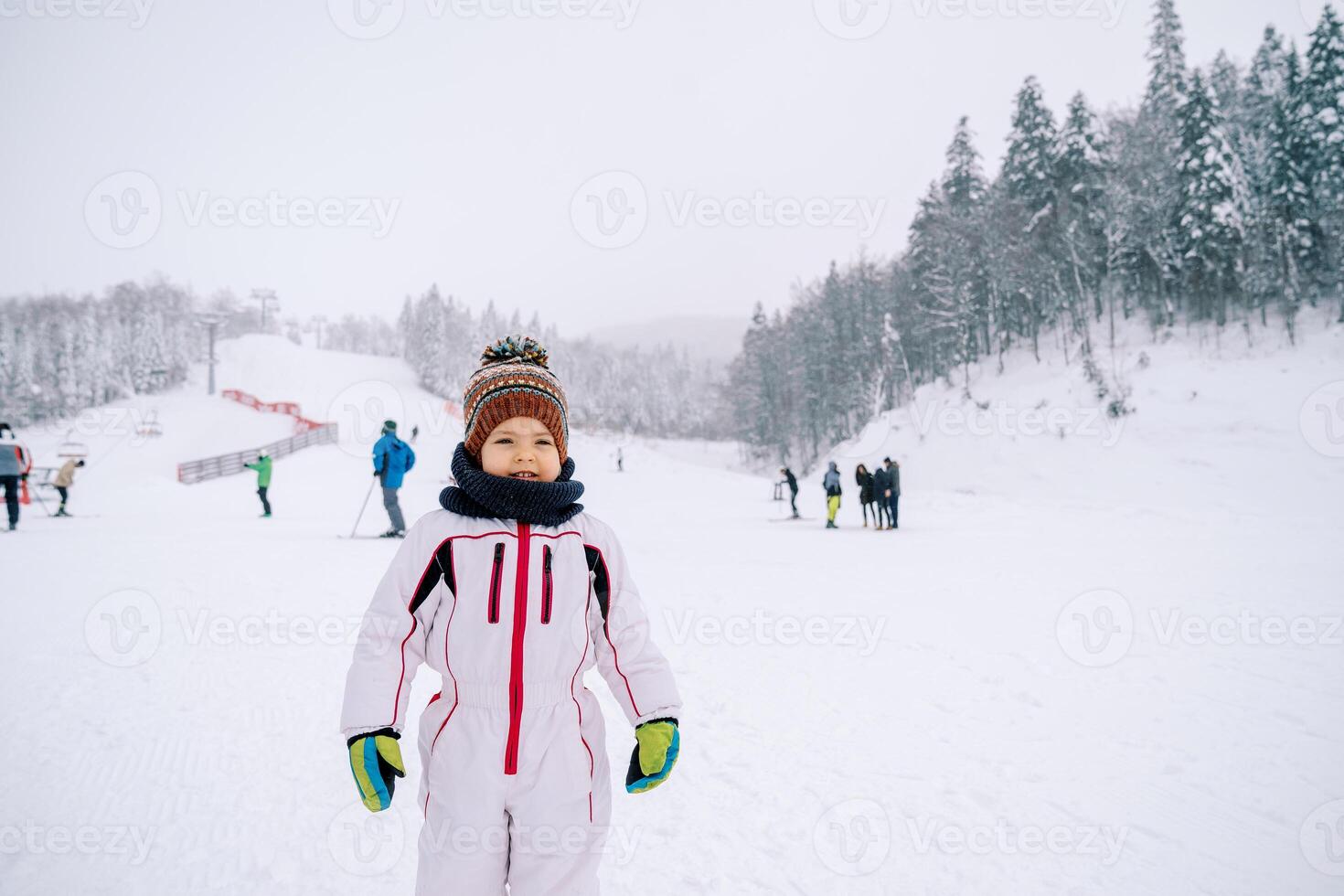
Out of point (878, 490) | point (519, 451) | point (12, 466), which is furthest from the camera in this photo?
point (878, 490)

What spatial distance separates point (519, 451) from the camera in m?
2.04

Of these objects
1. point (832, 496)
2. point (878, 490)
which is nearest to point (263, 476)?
point (832, 496)

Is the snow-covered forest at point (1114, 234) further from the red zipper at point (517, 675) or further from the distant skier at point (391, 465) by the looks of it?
the red zipper at point (517, 675)

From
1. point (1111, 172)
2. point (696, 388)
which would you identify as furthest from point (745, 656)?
point (696, 388)

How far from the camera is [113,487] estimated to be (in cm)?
1822

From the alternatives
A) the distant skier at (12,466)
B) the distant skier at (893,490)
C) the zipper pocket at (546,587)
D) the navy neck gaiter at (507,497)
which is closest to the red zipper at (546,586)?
the zipper pocket at (546,587)

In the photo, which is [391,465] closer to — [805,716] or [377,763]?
[805,716]

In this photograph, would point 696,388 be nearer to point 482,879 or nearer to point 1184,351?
point 1184,351

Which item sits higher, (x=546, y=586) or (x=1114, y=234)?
(x=1114, y=234)

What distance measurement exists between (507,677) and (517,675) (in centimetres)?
3

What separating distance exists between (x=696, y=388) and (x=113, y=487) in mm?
102129

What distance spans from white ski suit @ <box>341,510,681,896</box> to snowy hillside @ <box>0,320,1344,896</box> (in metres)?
1.10

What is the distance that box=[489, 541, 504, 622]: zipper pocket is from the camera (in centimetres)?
186

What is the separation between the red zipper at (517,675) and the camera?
1822 millimetres
